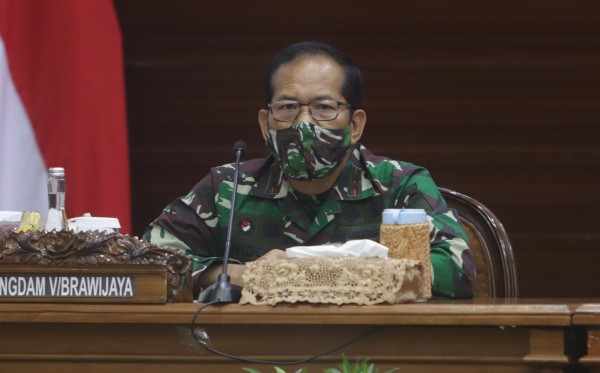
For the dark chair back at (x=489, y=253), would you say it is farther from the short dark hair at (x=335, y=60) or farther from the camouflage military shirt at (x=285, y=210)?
the short dark hair at (x=335, y=60)

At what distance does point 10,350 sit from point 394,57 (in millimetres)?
2288

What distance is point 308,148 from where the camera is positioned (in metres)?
2.58

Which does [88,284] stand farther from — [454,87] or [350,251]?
[454,87]

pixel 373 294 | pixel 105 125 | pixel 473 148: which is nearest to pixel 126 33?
pixel 105 125

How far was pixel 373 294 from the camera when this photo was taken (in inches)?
74.5

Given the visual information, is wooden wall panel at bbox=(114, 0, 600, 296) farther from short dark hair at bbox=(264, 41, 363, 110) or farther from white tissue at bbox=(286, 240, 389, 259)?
white tissue at bbox=(286, 240, 389, 259)

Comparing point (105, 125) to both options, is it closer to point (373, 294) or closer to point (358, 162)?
point (358, 162)

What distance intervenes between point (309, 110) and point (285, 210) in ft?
0.89

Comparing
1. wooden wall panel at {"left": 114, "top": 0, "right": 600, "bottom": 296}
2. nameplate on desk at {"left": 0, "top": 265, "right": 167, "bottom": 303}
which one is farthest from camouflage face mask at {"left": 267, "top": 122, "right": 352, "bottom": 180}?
wooden wall panel at {"left": 114, "top": 0, "right": 600, "bottom": 296}

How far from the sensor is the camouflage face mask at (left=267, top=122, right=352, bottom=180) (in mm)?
2564

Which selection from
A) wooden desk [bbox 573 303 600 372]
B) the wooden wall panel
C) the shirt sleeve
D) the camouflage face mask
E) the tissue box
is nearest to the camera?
wooden desk [bbox 573 303 600 372]

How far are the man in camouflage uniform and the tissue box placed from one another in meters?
0.63

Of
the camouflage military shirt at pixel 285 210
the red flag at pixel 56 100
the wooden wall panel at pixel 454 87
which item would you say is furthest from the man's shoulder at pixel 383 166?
the wooden wall panel at pixel 454 87

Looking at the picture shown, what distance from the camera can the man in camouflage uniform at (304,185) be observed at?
2607mm
